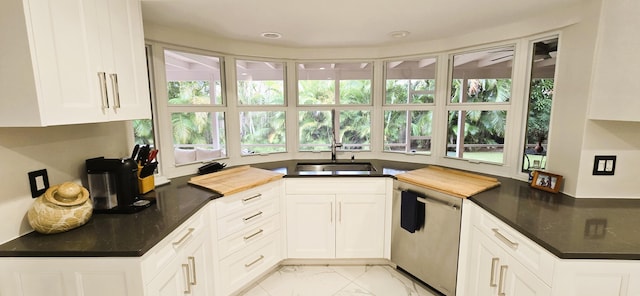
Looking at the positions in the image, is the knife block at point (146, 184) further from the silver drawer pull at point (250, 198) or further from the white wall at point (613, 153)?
the white wall at point (613, 153)

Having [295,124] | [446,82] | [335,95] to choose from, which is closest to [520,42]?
[446,82]

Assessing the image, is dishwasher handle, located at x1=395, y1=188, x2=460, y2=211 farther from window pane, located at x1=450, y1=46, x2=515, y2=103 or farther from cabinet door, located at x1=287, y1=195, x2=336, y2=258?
window pane, located at x1=450, y1=46, x2=515, y2=103

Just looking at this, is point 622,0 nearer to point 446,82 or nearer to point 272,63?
point 446,82

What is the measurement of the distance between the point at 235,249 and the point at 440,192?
62.6 inches

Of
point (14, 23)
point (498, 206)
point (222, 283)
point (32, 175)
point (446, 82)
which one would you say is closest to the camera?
point (14, 23)

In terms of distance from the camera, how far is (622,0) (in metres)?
1.55

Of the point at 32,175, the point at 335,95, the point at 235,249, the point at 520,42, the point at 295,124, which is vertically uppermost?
the point at 520,42

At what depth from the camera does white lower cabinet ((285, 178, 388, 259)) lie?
2.47 metres

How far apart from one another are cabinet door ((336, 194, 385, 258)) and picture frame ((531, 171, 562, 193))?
1.12 meters

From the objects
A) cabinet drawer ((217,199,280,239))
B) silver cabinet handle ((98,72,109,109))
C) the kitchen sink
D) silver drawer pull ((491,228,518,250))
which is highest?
silver cabinet handle ((98,72,109,109))

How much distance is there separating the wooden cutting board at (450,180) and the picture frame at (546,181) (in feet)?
0.78

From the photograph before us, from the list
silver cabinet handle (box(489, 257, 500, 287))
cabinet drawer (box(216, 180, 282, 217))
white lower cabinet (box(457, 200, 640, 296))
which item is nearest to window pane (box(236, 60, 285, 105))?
cabinet drawer (box(216, 180, 282, 217))

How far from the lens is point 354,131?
10.5 feet

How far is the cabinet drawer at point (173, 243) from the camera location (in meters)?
1.29
